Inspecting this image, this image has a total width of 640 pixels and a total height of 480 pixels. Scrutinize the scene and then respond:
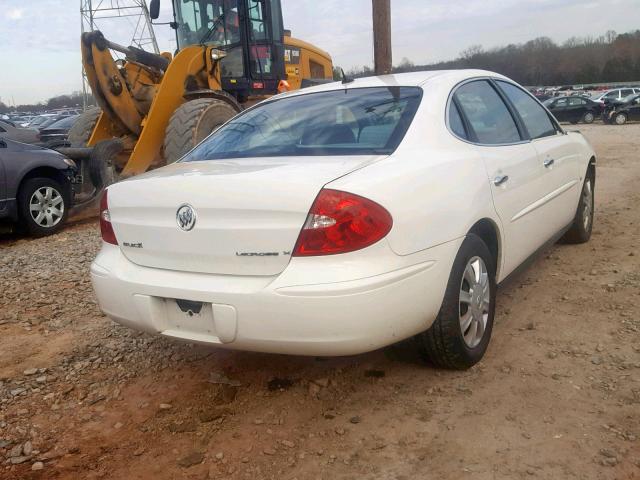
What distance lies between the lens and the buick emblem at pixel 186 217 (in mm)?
2641

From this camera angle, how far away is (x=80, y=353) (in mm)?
3695

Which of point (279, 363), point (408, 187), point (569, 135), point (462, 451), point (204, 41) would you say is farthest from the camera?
point (204, 41)

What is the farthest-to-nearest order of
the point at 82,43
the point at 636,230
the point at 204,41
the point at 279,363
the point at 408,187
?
the point at 204,41
the point at 82,43
the point at 636,230
the point at 279,363
the point at 408,187

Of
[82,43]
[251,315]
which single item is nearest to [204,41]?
[82,43]

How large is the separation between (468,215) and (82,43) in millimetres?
7466

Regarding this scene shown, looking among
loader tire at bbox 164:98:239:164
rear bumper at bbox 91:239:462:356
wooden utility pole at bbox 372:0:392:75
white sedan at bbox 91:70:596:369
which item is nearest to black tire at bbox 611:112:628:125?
wooden utility pole at bbox 372:0:392:75

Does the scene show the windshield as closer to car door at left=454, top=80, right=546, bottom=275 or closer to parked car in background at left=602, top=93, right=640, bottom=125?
car door at left=454, top=80, right=546, bottom=275

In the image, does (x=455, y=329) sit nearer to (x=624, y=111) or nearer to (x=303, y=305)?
(x=303, y=305)

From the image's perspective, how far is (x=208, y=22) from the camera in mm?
9250

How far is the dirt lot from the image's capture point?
7.94ft

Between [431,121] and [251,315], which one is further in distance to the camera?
[431,121]

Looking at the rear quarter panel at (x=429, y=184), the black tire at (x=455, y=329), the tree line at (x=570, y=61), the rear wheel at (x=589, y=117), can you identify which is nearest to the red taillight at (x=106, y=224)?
the rear quarter panel at (x=429, y=184)

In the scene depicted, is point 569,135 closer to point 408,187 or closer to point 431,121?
point 431,121

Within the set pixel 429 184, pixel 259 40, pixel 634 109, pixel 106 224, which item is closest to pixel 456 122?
pixel 429 184
